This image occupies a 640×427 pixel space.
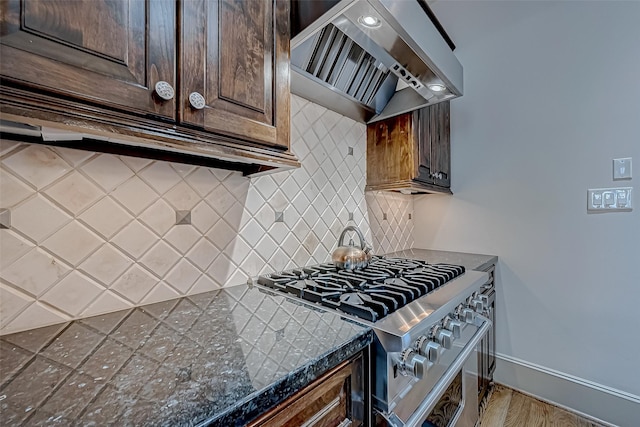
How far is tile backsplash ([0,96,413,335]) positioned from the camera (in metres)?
0.68

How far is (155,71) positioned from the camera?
1.91 feet

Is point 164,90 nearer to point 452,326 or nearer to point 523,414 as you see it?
point 452,326

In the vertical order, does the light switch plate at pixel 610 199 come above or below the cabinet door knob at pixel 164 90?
below

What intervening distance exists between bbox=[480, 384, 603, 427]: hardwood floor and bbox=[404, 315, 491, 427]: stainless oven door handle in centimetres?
74

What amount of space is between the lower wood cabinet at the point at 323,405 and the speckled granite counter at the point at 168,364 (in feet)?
0.11

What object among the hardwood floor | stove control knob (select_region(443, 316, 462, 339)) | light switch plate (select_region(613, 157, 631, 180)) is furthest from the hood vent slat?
the hardwood floor

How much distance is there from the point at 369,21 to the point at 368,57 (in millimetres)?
472

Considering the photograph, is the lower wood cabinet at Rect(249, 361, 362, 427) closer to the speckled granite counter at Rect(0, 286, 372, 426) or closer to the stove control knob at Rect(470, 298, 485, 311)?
the speckled granite counter at Rect(0, 286, 372, 426)

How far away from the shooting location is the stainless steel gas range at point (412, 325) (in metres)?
0.67

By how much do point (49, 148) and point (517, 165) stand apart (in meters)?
2.27

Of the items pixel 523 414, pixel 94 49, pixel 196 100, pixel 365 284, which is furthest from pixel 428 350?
pixel 523 414

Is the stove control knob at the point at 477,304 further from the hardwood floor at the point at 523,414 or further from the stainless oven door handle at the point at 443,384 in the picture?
the hardwood floor at the point at 523,414

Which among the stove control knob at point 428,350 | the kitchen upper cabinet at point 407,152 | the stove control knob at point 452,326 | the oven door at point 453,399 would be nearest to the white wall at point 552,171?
the kitchen upper cabinet at point 407,152

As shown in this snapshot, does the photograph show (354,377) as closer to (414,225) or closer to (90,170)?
(90,170)
